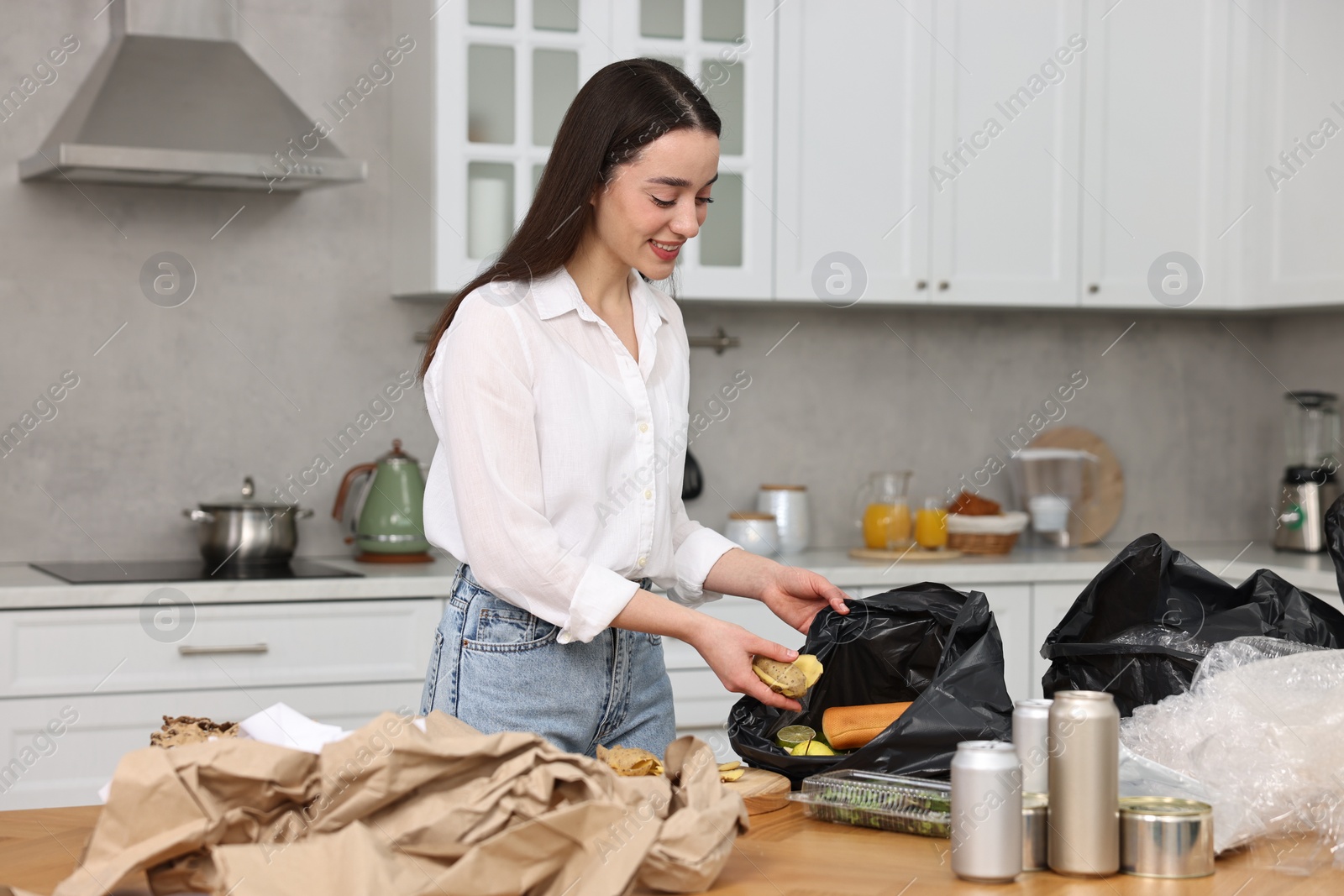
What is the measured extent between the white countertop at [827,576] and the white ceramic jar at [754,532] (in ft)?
0.17

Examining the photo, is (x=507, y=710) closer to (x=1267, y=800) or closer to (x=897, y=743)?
(x=897, y=743)

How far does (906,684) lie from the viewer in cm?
146

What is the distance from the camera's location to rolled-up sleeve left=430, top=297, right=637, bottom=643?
1.40 metres

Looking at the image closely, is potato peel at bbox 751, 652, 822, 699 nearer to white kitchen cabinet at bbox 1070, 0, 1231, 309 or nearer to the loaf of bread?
the loaf of bread

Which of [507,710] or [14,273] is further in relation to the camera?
[14,273]

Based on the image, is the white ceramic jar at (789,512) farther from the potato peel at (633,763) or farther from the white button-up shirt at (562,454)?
the potato peel at (633,763)

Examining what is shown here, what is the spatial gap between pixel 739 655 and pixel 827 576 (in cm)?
168

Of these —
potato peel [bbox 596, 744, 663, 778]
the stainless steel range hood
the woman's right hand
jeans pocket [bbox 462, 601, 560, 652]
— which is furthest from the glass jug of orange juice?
potato peel [bbox 596, 744, 663, 778]

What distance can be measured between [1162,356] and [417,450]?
2030 mm

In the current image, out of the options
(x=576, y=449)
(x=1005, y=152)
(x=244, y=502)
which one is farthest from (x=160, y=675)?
(x=1005, y=152)

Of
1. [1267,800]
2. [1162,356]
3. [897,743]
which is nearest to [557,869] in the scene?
[897,743]

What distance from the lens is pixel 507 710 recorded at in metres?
1.52

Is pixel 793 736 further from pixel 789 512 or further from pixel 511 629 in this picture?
pixel 789 512

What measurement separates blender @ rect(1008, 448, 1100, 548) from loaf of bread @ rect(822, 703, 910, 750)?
2.27 metres
